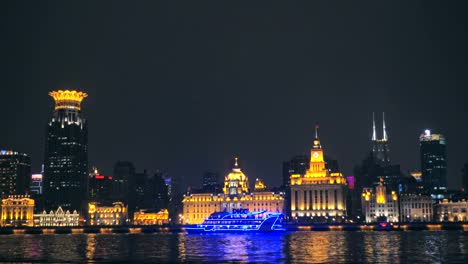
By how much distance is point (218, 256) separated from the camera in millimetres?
91688

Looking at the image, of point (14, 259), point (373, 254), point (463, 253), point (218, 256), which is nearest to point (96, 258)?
point (14, 259)

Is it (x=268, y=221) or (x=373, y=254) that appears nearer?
(x=373, y=254)

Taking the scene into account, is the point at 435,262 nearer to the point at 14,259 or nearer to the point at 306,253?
the point at 306,253

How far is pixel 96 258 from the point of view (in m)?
89.1

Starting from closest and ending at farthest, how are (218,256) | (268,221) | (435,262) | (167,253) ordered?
(435,262), (218,256), (167,253), (268,221)

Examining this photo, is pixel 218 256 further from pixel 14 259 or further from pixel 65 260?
pixel 14 259

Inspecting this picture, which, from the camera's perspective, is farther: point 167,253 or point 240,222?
point 240,222

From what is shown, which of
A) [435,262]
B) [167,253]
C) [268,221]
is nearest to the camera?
[435,262]

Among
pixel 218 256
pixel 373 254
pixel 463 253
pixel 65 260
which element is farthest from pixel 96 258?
pixel 463 253

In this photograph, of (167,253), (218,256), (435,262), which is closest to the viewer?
(435,262)

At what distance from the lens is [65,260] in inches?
3401

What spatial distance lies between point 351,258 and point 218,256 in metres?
18.4

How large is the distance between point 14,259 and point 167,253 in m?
23.0

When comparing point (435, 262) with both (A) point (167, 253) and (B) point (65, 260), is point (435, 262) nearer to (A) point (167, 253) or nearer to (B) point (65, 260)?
(A) point (167, 253)
